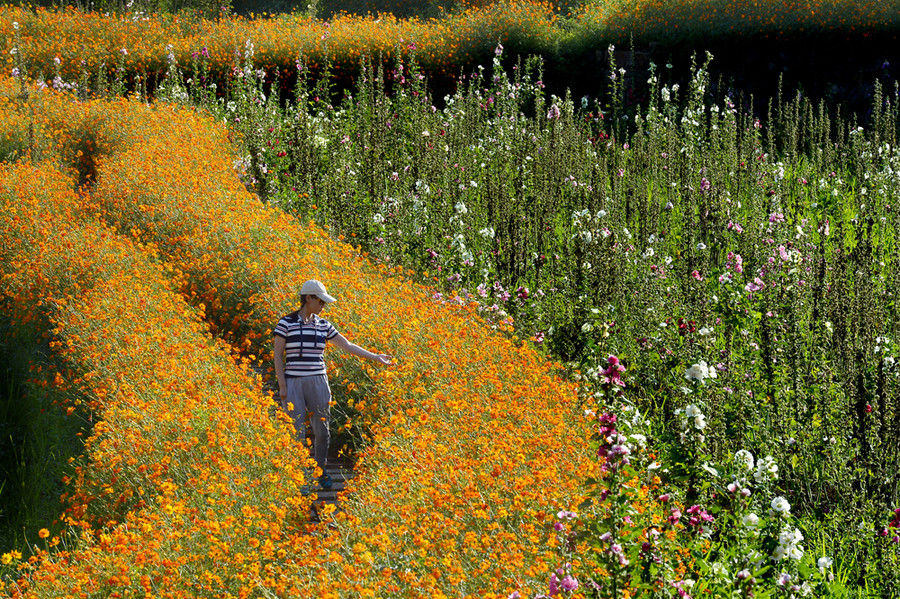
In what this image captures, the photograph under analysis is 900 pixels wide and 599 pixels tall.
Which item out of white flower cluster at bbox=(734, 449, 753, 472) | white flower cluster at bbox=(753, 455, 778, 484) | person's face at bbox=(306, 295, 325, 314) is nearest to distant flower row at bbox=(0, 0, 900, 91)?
person's face at bbox=(306, 295, 325, 314)

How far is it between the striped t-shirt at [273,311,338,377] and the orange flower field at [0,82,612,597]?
0.35m

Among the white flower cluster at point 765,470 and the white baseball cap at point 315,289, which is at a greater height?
the white baseball cap at point 315,289

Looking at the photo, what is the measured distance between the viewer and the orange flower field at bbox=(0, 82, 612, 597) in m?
4.41

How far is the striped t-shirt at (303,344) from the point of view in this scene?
248 inches

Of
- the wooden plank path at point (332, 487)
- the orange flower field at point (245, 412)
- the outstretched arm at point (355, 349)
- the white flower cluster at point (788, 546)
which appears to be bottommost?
the wooden plank path at point (332, 487)

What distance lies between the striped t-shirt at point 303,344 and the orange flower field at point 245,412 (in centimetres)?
35

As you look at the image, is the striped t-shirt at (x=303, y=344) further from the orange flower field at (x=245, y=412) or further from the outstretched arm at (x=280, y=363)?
the orange flower field at (x=245, y=412)

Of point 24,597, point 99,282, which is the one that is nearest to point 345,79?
point 99,282

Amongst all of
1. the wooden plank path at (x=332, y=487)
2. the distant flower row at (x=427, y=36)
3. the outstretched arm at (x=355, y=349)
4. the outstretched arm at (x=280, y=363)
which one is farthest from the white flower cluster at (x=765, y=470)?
the distant flower row at (x=427, y=36)

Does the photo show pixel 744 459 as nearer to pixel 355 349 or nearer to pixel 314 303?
pixel 355 349

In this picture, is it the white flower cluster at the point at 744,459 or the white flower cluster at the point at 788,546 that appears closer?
the white flower cluster at the point at 788,546

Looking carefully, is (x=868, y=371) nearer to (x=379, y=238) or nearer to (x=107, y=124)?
(x=379, y=238)

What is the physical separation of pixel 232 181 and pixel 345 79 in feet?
19.1

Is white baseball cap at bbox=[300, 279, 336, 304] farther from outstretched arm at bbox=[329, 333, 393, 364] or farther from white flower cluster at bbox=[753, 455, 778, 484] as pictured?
white flower cluster at bbox=[753, 455, 778, 484]
